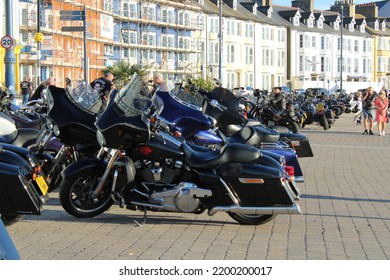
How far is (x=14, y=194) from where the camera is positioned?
7867mm

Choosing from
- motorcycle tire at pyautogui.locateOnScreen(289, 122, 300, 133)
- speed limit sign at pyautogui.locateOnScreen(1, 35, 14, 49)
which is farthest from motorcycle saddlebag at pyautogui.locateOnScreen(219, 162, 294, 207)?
speed limit sign at pyautogui.locateOnScreen(1, 35, 14, 49)

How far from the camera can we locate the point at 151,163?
878cm

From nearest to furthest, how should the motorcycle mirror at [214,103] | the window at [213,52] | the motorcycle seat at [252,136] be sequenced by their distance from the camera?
the motorcycle seat at [252,136] < the motorcycle mirror at [214,103] < the window at [213,52]

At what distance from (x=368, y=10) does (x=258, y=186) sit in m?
117

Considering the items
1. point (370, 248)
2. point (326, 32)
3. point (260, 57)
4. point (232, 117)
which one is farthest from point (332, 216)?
point (326, 32)

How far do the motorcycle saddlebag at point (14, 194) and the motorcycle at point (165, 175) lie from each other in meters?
0.98

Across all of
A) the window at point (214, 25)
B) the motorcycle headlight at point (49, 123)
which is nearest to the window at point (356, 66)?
the window at point (214, 25)

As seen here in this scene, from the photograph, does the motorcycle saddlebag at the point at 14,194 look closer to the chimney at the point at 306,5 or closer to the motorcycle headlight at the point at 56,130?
the motorcycle headlight at the point at 56,130

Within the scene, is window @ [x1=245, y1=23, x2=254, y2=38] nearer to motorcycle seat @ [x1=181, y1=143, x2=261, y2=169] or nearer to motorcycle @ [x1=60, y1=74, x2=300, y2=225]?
motorcycle @ [x1=60, y1=74, x2=300, y2=225]

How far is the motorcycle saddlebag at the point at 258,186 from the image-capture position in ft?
27.8

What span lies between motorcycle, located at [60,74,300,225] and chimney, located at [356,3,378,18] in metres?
116

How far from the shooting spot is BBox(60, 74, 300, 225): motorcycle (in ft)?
27.9

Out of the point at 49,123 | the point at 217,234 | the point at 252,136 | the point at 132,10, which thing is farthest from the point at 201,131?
the point at 132,10
